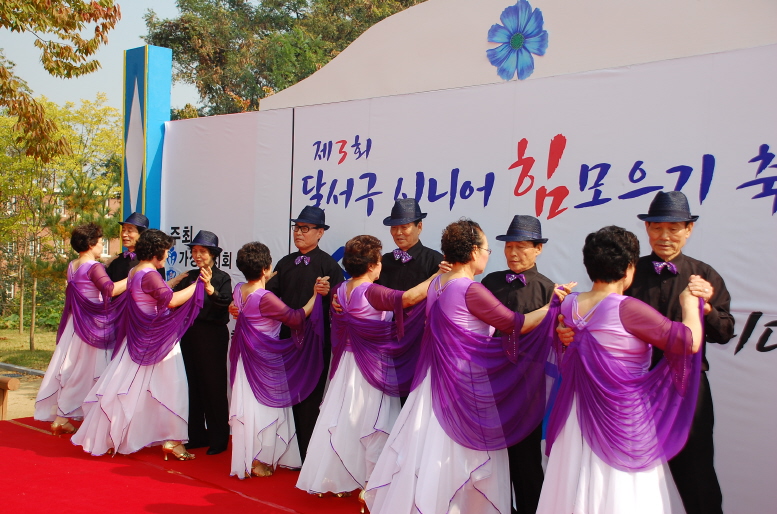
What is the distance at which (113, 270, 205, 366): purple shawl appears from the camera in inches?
193

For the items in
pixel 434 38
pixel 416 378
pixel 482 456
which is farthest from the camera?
pixel 434 38

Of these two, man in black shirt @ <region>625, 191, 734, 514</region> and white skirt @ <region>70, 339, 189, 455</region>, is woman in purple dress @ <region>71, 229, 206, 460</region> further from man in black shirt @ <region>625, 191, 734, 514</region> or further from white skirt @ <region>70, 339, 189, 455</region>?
man in black shirt @ <region>625, 191, 734, 514</region>

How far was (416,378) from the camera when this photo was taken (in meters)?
3.54

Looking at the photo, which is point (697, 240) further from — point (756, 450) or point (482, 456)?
point (482, 456)

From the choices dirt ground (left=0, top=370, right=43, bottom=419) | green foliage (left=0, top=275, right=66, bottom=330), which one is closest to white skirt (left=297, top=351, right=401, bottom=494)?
dirt ground (left=0, top=370, right=43, bottom=419)

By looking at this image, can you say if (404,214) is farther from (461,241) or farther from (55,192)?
(55,192)

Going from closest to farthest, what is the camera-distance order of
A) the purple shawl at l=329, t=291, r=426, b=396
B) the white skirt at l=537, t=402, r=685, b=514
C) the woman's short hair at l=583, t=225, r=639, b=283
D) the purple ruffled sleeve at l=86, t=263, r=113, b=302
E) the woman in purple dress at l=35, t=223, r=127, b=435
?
the white skirt at l=537, t=402, r=685, b=514, the woman's short hair at l=583, t=225, r=639, b=283, the purple shawl at l=329, t=291, r=426, b=396, the purple ruffled sleeve at l=86, t=263, r=113, b=302, the woman in purple dress at l=35, t=223, r=127, b=435

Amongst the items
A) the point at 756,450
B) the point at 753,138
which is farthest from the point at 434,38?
the point at 756,450

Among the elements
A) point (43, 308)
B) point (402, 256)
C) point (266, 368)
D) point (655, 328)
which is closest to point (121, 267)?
point (266, 368)

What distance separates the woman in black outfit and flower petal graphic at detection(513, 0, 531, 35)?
250 centimetres

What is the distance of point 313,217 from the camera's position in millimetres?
4996

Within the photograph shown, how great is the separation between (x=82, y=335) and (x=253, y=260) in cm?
210

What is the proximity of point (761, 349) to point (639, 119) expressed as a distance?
137 centimetres

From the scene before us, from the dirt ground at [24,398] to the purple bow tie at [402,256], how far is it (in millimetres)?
4017
